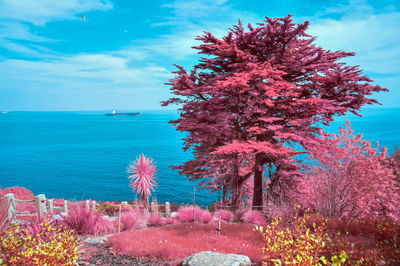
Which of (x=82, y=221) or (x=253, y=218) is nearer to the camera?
(x=82, y=221)

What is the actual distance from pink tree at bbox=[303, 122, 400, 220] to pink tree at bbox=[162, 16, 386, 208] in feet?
3.73

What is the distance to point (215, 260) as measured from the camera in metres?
5.37

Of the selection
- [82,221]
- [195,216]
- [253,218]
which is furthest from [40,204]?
[253,218]

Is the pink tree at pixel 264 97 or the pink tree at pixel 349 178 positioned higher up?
the pink tree at pixel 264 97

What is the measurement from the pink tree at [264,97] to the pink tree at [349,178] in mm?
1138

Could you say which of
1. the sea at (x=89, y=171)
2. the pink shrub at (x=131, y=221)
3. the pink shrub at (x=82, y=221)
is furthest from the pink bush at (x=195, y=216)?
the sea at (x=89, y=171)

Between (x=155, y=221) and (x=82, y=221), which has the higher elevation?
(x=82, y=221)

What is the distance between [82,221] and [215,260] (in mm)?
5605

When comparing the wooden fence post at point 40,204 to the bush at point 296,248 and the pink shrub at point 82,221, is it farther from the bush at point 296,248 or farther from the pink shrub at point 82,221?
the bush at point 296,248

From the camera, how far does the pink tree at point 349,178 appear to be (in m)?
11.4

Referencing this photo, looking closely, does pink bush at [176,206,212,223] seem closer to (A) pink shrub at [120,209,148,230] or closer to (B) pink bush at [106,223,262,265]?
(A) pink shrub at [120,209,148,230]

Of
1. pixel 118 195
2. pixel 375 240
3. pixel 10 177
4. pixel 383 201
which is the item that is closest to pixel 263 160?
pixel 383 201

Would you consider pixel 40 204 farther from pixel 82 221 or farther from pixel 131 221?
pixel 131 221

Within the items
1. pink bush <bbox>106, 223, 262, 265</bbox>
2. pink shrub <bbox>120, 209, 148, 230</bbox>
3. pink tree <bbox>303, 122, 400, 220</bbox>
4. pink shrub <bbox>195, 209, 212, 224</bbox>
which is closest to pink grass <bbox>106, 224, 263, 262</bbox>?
pink bush <bbox>106, 223, 262, 265</bbox>
